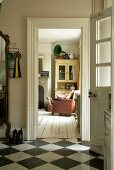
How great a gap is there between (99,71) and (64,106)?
4.52 m

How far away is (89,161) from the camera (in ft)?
12.1

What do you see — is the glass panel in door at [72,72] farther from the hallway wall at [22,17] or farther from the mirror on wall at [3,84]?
the mirror on wall at [3,84]

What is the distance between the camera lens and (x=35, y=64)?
490 centimetres

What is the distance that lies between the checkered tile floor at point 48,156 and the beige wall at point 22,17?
685 mm

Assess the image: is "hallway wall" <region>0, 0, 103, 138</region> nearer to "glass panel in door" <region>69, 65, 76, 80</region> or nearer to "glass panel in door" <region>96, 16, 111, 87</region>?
"glass panel in door" <region>96, 16, 111, 87</region>

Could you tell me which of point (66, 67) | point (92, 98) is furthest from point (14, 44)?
point (66, 67)

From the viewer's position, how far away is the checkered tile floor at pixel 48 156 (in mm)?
3473

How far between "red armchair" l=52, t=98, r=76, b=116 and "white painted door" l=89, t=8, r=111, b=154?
423 centimetres

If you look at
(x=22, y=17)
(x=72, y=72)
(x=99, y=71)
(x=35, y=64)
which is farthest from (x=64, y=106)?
(x=99, y=71)

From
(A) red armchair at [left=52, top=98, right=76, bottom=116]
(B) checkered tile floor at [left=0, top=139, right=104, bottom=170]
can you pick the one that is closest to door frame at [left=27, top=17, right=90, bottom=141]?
(B) checkered tile floor at [left=0, top=139, right=104, bottom=170]

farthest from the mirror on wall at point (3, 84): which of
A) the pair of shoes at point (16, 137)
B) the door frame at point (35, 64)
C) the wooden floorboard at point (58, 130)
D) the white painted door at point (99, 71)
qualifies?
the white painted door at point (99, 71)

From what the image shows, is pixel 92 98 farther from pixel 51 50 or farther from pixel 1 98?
pixel 51 50

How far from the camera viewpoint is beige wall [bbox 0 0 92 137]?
4.88 m

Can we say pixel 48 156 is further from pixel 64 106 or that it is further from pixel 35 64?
pixel 64 106
